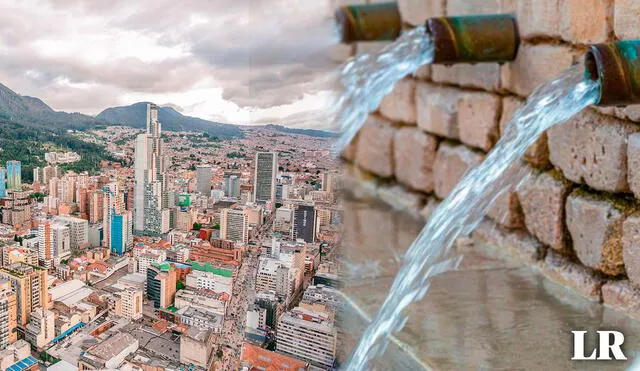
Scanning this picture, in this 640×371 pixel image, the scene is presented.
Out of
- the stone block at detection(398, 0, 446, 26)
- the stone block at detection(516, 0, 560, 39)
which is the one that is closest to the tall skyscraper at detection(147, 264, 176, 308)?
the stone block at detection(516, 0, 560, 39)

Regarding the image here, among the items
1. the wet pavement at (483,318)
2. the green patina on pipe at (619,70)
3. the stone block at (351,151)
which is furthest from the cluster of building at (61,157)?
the stone block at (351,151)

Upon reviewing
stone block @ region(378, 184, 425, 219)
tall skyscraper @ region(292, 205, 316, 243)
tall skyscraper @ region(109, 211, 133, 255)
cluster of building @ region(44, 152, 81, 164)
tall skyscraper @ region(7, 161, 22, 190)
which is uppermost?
cluster of building @ region(44, 152, 81, 164)

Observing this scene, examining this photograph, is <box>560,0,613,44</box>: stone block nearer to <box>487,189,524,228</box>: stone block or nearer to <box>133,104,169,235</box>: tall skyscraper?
<box>487,189,524,228</box>: stone block

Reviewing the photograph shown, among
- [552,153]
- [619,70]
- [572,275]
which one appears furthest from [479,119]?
[619,70]

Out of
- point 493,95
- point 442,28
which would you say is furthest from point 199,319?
point 493,95

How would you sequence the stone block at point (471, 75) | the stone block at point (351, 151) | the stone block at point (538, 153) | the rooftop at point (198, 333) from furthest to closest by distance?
the stone block at point (351, 151) < the stone block at point (471, 75) < the stone block at point (538, 153) < the rooftop at point (198, 333)

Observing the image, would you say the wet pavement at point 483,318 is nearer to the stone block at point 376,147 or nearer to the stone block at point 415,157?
the stone block at point 415,157
